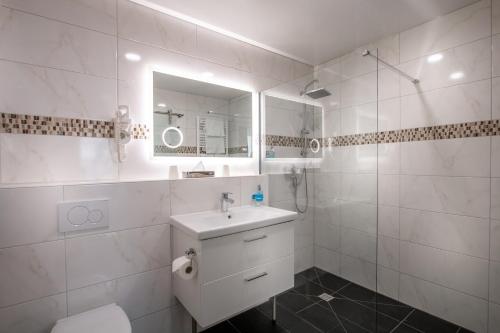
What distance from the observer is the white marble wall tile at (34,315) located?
1.24m

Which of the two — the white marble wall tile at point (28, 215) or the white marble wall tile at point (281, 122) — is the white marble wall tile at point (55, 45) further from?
the white marble wall tile at point (281, 122)

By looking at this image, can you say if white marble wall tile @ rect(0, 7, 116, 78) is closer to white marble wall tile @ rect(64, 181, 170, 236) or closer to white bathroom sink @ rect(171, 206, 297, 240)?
white marble wall tile @ rect(64, 181, 170, 236)

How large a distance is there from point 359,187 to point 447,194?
0.66 meters

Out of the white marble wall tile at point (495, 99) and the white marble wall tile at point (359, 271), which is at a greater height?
the white marble wall tile at point (495, 99)

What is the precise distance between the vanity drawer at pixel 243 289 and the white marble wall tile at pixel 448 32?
2.02 metres

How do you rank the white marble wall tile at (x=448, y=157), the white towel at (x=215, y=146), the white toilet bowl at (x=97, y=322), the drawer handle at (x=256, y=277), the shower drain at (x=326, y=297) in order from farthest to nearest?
the shower drain at (x=326, y=297), the white towel at (x=215, y=146), the white marble wall tile at (x=448, y=157), the drawer handle at (x=256, y=277), the white toilet bowl at (x=97, y=322)

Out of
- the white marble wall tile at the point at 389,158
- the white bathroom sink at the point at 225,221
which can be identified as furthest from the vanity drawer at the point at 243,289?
the white marble wall tile at the point at 389,158

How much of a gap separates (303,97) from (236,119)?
0.69 meters

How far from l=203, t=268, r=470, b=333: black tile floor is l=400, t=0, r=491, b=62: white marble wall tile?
2.11m

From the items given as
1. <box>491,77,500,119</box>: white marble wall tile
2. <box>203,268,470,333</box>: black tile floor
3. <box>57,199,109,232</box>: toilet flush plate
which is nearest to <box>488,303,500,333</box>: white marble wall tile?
<box>203,268,470,333</box>: black tile floor

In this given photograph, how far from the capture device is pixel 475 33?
1789 millimetres

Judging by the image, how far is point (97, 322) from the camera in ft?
4.17

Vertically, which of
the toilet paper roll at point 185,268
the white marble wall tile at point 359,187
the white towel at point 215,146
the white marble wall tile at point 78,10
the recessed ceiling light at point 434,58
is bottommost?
the toilet paper roll at point 185,268

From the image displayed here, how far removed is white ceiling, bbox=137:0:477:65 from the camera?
5.87 ft
